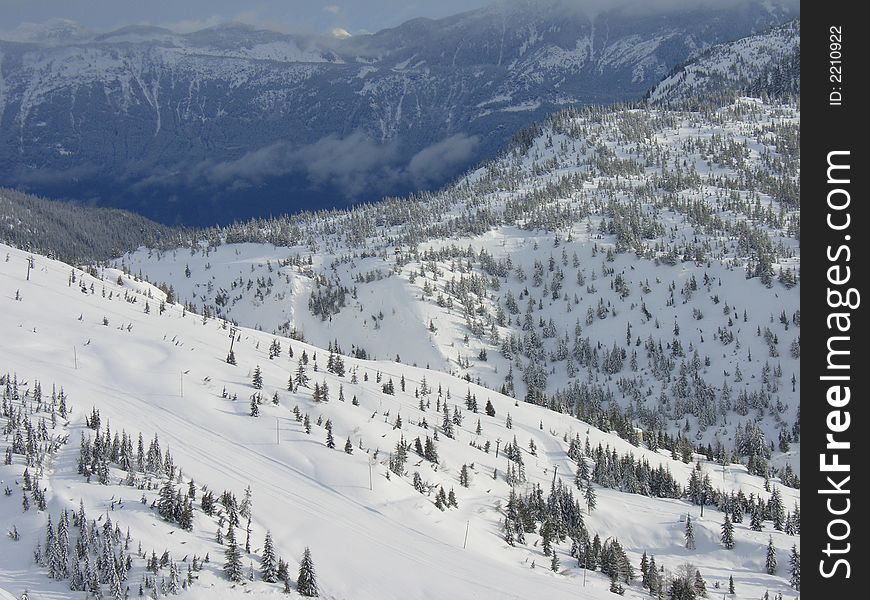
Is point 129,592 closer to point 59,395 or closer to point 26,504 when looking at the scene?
point 26,504

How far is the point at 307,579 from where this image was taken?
3962 centimetres

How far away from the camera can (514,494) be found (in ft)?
226

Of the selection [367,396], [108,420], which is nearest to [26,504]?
[108,420]

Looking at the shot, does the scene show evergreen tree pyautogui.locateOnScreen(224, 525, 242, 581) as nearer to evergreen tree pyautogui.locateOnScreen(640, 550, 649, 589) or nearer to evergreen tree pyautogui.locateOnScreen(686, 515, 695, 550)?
evergreen tree pyautogui.locateOnScreen(640, 550, 649, 589)

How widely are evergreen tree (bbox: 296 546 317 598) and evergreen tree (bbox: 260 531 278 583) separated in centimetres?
145

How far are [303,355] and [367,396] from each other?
14.4 metres

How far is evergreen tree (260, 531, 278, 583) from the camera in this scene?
3944cm

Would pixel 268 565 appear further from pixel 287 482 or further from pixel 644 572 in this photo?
pixel 644 572
